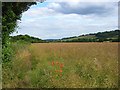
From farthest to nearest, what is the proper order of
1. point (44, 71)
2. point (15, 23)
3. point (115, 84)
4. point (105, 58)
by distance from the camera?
point (15, 23), point (105, 58), point (44, 71), point (115, 84)

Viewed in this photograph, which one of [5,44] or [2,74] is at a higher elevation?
[5,44]

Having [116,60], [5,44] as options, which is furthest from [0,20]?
[116,60]

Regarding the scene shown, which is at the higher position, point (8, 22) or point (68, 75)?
point (8, 22)

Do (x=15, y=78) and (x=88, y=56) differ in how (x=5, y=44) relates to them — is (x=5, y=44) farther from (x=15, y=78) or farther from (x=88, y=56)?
(x=88, y=56)

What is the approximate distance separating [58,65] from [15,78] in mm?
1537

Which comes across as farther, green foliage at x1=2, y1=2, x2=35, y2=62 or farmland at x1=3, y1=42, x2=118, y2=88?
green foliage at x1=2, y1=2, x2=35, y2=62

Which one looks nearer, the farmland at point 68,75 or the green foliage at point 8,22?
A: the farmland at point 68,75

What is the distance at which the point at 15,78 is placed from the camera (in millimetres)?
9789

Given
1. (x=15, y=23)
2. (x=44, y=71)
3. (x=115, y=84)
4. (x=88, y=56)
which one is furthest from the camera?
(x=15, y=23)

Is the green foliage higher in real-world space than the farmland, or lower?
higher

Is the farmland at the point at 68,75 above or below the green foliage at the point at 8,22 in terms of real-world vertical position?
below

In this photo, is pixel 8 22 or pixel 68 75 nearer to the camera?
pixel 68 75

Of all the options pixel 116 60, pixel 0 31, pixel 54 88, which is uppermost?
pixel 0 31

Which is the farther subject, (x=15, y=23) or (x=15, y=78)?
(x=15, y=23)
